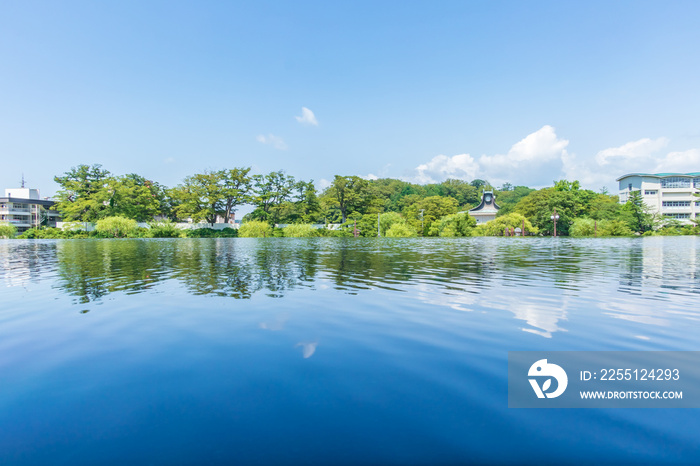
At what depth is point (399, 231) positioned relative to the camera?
4656cm

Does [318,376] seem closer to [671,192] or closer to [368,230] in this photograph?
[368,230]

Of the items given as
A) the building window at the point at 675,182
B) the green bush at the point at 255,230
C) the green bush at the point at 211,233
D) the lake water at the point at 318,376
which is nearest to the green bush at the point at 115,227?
the green bush at the point at 211,233

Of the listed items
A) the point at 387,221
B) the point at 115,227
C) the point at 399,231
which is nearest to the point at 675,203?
the point at 387,221

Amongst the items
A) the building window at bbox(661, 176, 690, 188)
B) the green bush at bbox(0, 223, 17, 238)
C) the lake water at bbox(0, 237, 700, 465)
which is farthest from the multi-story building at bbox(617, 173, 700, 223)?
the green bush at bbox(0, 223, 17, 238)

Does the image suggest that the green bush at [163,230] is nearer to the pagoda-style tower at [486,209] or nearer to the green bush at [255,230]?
the green bush at [255,230]

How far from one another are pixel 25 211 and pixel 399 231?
237 feet

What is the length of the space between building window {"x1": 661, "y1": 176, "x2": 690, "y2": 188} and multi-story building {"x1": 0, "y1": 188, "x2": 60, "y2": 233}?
4472 inches

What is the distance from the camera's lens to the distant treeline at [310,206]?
52.9 meters

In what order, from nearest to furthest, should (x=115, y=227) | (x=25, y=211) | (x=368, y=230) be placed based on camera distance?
1. (x=115, y=227)
2. (x=368, y=230)
3. (x=25, y=211)

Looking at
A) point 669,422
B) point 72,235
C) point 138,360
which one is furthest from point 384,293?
point 72,235

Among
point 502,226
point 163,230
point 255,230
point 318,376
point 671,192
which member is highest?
point 671,192

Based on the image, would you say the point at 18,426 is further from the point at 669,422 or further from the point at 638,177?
the point at 638,177

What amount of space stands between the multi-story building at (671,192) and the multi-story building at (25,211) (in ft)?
362

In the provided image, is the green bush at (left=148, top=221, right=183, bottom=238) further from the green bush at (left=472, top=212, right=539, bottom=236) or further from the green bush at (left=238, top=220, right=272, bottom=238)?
the green bush at (left=472, top=212, right=539, bottom=236)
